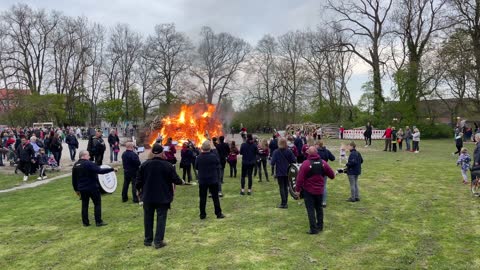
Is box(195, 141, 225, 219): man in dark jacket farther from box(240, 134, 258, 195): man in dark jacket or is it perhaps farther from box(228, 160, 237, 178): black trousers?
box(228, 160, 237, 178): black trousers

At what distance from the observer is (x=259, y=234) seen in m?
7.71

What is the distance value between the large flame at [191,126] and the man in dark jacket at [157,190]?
52.9 ft

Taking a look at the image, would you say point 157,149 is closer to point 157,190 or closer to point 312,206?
point 157,190

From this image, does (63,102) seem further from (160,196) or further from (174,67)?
(160,196)

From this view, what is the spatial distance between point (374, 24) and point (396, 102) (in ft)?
32.8

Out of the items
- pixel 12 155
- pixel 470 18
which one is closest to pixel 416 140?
pixel 470 18

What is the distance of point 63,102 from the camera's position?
51.5 metres

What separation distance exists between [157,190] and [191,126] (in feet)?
57.8

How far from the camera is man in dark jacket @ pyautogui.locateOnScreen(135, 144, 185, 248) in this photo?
6.94m

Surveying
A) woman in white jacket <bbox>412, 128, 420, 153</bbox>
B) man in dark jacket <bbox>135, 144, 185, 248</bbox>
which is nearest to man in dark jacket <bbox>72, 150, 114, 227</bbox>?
man in dark jacket <bbox>135, 144, 185, 248</bbox>

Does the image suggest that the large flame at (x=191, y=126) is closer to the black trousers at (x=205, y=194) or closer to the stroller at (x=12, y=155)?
the stroller at (x=12, y=155)

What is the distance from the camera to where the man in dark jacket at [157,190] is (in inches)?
273

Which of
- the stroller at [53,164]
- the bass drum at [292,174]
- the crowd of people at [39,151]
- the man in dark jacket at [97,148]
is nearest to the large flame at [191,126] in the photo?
the crowd of people at [39,151]

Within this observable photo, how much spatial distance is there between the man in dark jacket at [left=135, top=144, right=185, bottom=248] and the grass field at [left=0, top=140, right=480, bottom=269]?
0.34 m
